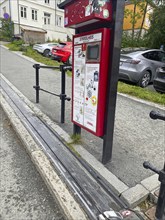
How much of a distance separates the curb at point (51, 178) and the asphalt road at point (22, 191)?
0.30 feet

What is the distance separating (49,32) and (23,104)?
2680cm

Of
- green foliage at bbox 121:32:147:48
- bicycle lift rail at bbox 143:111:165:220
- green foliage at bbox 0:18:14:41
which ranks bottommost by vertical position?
bicycle lift rail at bbox 143:111:165:220

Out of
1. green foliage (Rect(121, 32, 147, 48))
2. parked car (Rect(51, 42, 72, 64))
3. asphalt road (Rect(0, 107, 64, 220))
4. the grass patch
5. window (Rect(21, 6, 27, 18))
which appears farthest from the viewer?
window (Rect(21, 6, 27, 18))

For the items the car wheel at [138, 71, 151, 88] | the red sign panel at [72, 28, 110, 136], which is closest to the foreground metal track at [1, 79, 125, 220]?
the red sign panel at [72, 28, 110, 136]

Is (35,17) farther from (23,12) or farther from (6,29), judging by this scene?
(6,29)

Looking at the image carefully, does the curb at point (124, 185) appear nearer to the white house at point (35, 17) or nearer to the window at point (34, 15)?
the white house at point (35, 17)

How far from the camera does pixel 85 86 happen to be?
238cm

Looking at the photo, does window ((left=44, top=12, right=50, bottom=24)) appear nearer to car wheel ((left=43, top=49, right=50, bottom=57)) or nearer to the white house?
the white house

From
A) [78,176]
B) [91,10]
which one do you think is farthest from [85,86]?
[78,176]


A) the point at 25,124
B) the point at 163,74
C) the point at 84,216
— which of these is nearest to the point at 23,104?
the point at 25,124

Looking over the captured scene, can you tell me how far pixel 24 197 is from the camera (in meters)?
2.06

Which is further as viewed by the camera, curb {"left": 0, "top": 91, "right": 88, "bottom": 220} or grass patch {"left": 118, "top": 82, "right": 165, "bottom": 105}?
grass patch {"left": 118, "top": 82, "right": 165, "bottom": 105}

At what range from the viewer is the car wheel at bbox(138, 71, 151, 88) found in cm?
681

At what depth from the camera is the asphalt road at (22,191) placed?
1865 millimetres
